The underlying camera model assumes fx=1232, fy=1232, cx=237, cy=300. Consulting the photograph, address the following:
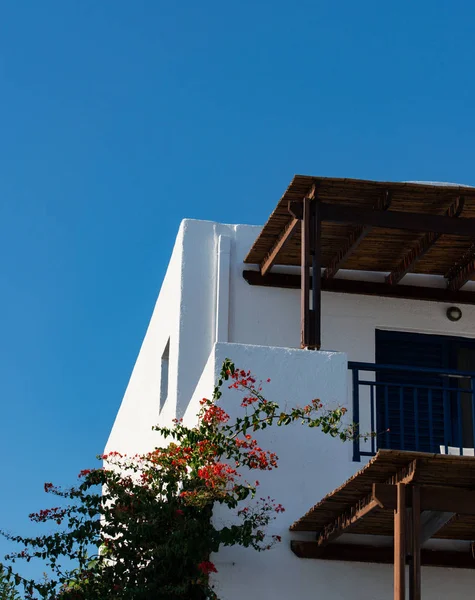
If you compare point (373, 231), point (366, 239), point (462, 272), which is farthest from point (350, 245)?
point (462, 272)

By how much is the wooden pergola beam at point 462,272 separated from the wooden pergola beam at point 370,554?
384 cm

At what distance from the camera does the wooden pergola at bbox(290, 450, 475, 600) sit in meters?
8.54

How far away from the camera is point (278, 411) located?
10.7 m

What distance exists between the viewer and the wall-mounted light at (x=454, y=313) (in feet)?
46.2

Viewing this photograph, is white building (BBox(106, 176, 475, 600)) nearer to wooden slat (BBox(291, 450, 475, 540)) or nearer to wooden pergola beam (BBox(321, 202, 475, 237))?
wooden pergola beam (BBox(321, 202, 475, 237))

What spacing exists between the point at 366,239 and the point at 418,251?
651mm

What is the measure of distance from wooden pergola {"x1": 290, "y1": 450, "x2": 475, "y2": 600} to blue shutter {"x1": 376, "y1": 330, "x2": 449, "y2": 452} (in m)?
2.94

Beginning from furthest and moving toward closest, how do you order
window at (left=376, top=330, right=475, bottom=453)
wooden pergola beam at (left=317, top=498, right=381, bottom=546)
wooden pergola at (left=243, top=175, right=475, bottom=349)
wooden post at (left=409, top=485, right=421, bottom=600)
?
1. window at (left=376, top=330, right=475, bottom=453)
2. wooden pergola at (left=243, top=175, right=475, bottom=349)
3. wooden pergola beam at (left=317, top=498, right=381, bottom=546)
4. wooden post at (left=409, top=485, right=421, bottom=600)

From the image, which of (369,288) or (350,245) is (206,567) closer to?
(350,245)

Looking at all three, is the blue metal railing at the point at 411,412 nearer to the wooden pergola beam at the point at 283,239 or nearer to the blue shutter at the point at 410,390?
the blue shutter at the point at 410,390

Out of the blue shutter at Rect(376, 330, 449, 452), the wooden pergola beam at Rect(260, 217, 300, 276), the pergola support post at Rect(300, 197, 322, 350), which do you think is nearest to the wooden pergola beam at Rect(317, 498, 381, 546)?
the pergola support post at Rect(300, 197, 322, 350)

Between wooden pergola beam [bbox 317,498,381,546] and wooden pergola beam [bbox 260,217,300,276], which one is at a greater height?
wooden pergola beam [bbox 260,217,300,276]

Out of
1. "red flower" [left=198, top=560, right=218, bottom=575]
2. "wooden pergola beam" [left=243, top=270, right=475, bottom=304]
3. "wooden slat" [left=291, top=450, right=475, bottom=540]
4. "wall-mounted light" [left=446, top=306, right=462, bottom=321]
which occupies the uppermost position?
"wooden pergola beam" [left=243, top=270, right=475, bottom=304]

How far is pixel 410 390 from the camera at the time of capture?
13.5 meters
